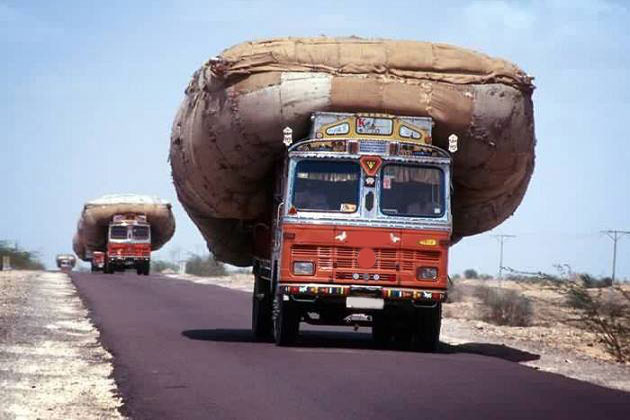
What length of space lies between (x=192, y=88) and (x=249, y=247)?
4.14 meters

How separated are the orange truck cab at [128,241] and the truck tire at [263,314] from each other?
39.9 metres

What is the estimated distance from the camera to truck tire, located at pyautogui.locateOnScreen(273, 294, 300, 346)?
655 inches

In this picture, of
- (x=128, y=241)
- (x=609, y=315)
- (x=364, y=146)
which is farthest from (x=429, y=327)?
(x=128, y=241)

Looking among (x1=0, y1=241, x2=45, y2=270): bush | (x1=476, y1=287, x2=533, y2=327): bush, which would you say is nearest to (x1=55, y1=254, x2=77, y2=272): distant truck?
(x1=0, y1=241, x2=45, y2=270): bush

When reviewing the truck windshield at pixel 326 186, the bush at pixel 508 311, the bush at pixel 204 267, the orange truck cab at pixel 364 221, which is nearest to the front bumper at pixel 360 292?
the orange truck cab at pixel 364 221

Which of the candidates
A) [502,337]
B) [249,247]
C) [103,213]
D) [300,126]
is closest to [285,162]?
[300,126]

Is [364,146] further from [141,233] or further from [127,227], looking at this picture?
[141,233]

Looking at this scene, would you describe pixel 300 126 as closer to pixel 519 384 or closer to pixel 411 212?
pixel 411 212

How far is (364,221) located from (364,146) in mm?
1056

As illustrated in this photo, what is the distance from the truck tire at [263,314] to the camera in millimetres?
19031

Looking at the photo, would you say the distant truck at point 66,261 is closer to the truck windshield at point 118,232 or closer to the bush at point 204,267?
the bush at point 204,267

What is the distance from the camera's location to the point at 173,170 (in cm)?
1950

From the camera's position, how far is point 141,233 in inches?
2362

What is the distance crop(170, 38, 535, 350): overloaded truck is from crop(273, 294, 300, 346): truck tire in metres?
0.02
